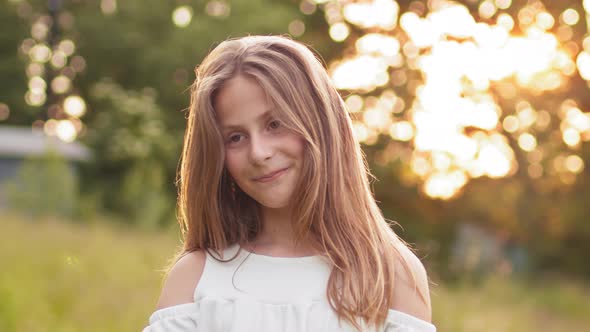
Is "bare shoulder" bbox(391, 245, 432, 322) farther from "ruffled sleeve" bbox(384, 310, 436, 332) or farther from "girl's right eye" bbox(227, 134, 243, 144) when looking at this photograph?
"girl's right eye" bbox(227, 134, 243, 144)

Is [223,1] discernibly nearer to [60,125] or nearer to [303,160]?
[60,125]

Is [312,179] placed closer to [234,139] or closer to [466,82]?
[234,139]

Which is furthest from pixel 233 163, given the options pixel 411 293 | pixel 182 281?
pixel 411 293

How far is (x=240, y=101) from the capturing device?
226cm

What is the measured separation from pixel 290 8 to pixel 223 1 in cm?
231

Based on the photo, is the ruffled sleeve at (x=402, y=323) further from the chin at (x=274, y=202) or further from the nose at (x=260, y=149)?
the nose at (x=260, y=149)

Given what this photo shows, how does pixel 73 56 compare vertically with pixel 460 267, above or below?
above

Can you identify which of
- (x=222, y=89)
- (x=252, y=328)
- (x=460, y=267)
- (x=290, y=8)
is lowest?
(x=460, y=267)

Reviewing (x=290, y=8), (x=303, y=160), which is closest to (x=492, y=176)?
(x=290, y=8)

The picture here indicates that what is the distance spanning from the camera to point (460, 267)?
12.8 m

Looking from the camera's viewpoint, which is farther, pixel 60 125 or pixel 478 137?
pixel 60 125

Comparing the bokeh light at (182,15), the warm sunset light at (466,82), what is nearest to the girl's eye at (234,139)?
the warm sunset light at (466,82)

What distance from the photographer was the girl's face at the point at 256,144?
2.23 metres

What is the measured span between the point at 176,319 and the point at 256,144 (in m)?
0.50
